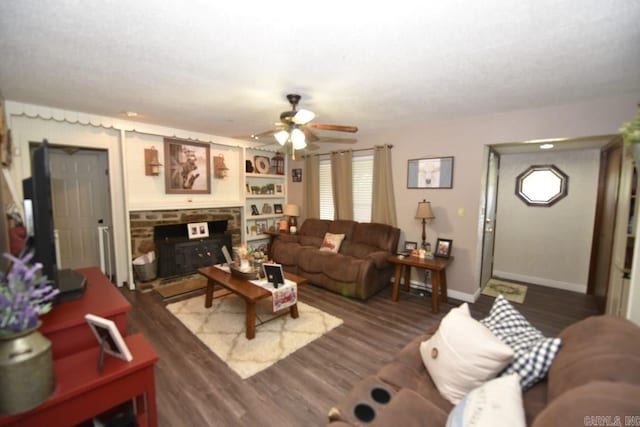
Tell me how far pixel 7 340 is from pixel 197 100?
2588 mm

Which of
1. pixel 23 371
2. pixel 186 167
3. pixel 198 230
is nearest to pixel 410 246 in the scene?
pixel 198 230

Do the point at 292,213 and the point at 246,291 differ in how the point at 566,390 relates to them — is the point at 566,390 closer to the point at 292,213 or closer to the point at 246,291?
the point at 246,291

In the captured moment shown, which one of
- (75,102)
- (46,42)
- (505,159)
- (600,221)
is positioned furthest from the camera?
(505,159)

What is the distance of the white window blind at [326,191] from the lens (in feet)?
17.1

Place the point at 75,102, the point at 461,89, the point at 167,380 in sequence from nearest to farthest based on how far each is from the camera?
the point at 167,380
the point at 461,89
the point at 75,102

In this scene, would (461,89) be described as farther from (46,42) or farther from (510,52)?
(46,42)

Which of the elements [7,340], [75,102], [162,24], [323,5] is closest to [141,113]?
[75,102]

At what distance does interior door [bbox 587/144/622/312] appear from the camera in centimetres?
312

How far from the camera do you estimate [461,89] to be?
101 inches

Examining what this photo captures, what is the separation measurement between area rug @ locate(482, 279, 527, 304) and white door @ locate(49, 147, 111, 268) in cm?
574

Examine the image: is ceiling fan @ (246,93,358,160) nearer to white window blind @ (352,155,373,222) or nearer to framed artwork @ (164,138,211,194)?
white window blind @ (352,155,373,222)

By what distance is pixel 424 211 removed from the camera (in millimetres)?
3719

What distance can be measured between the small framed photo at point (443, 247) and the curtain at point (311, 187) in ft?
7.47

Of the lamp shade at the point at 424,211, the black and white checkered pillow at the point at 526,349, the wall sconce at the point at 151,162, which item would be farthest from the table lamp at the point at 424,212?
the wall sconce at the point at 151,162
